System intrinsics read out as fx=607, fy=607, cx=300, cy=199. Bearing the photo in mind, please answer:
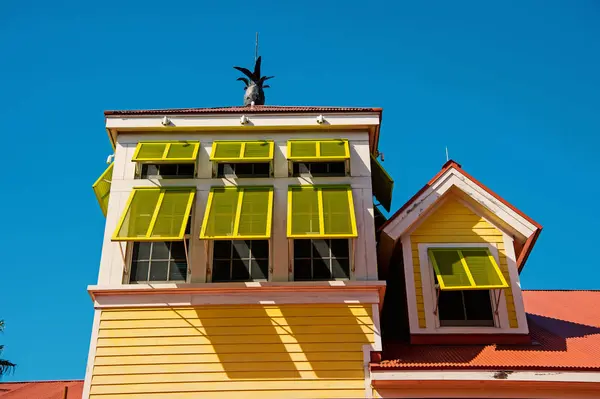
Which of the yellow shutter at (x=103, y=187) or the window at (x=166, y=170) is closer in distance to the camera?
the window at (x=166, y=170)

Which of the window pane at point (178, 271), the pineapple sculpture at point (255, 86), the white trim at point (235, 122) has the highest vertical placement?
the pineapple sculpture at point (255, 86)

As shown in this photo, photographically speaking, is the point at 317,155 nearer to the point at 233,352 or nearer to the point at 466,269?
the point at 466,269

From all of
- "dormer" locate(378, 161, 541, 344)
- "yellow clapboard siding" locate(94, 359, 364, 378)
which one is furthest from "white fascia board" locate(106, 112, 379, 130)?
"yellow clapboard siding" locate(94, 359, 364, 378)

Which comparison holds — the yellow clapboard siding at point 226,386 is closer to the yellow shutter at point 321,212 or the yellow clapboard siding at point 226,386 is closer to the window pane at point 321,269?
the window pane at point 321,269

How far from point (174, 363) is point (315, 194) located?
16.6 feet

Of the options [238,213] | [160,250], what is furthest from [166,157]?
[238,213]

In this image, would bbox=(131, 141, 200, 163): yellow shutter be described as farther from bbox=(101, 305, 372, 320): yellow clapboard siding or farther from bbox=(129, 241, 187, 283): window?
bbox=(101, 305, 372, 320): yellow clapboard siding

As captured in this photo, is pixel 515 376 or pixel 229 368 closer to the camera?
pixel 515 376

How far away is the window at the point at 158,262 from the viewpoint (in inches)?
555

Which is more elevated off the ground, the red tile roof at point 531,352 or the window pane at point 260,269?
the window pane at point 260,269

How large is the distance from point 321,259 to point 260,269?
4.77ft

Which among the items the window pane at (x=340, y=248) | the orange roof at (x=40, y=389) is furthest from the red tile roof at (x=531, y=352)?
the orange roof at (x=40, y=389)

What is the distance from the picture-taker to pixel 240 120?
52.0ft

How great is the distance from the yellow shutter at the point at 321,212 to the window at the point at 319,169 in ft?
1.83
